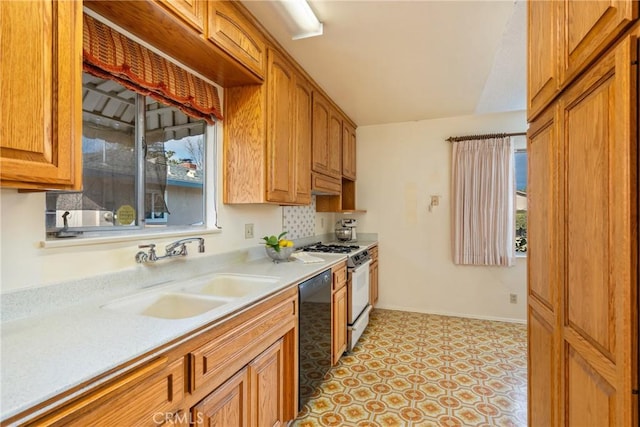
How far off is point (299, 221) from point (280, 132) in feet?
4.09

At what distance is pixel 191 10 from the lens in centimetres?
139

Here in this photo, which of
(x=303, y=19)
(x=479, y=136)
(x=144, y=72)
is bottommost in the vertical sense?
(x=144, y=72)

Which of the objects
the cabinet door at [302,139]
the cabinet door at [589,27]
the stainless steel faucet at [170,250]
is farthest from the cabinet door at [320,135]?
the cabinet door at [589,27]

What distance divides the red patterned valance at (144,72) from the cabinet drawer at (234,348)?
1246 millimetres

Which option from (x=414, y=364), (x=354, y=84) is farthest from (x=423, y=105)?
(x=414, y=364)

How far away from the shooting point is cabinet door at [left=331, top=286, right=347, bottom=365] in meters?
2.36

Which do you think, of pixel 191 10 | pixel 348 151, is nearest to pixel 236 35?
pixel 191 10

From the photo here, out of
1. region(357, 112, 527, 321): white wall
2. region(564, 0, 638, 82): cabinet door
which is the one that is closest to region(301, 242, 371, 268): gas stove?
region(357, 112, 527, 321): white wall

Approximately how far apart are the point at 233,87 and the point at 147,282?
1.35 m

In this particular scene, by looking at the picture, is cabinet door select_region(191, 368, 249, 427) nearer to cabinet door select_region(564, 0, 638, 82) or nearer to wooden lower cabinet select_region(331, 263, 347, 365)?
wooden lower cabinet select_region(331, 263, 347, 365)

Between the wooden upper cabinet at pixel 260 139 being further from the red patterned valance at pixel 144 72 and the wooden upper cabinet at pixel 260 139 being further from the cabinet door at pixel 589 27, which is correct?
the cabinet door at pixel 589 27

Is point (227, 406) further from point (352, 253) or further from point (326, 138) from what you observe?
point (326, 138)

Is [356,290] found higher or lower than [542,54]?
lower

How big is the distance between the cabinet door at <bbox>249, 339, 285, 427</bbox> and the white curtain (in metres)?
2.80
